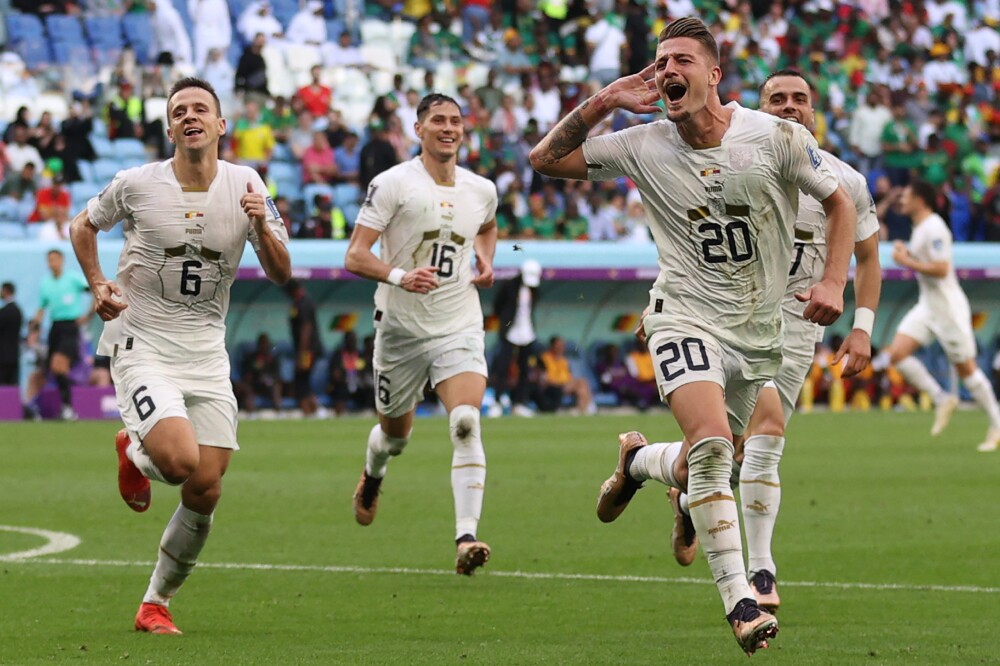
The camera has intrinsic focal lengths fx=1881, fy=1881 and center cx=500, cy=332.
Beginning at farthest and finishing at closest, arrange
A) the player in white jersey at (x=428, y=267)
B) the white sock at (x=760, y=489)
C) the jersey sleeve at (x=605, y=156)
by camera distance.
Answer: the player in white jersey at (x=428, y=267) → the white sock at (x=760, y=489) → the jersey sleeve at (x=605, y=156)

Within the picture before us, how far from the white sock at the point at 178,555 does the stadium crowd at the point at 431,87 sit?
58.8 feet

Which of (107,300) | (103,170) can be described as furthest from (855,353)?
(103,170)

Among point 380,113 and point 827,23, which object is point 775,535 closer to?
point 380,113

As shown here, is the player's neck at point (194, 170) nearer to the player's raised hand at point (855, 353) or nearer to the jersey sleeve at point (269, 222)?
the jersey sleeve at point (269, 222)

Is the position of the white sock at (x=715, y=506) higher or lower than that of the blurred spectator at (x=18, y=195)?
higher

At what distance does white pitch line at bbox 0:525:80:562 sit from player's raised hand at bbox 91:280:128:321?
3053mm

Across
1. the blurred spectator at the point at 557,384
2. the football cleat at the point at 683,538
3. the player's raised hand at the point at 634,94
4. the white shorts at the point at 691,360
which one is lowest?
the blurred spectator at the point at 557,384

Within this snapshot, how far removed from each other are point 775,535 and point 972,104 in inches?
1073

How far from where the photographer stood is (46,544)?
38.9ft

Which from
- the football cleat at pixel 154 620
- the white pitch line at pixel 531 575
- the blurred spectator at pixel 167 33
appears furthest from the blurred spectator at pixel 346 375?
the football cleat at pixel 154 620

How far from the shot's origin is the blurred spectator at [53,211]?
25.9 metres

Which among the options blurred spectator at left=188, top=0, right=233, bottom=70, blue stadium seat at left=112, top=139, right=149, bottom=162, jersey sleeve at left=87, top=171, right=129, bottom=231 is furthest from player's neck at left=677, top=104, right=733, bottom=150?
blurred spectator at left=188, top=0, right=233, bottom=70

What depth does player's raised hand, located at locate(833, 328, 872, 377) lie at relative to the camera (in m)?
7.84

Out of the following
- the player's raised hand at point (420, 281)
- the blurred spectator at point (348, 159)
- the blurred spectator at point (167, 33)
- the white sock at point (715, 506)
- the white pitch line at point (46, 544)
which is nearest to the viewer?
the white sock at point (715, 506)
